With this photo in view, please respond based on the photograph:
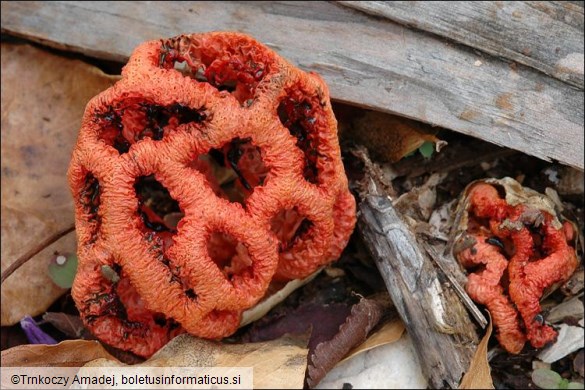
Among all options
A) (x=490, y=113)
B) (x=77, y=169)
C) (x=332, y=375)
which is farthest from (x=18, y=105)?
(x=490, y=113)

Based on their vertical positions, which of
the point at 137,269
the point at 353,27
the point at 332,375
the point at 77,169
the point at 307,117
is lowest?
the point at 332,375

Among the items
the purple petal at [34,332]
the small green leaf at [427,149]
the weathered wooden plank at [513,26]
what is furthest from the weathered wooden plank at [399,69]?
the purple petal at [34,332]

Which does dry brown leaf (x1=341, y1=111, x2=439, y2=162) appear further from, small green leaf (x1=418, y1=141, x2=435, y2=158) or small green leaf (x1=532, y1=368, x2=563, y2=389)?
small green leaf (x1=532, y1=368, x2=563, y2=389)

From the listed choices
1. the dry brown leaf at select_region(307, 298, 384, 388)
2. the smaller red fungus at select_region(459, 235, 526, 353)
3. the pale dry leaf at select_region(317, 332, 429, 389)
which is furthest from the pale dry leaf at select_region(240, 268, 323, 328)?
the smaller red fungus at select_region(459, 235, 526, 353)

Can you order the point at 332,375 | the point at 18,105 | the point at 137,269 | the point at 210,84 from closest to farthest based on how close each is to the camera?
the point at 137,269
the point at 210,84
the point at 332,375
the point at 18,105

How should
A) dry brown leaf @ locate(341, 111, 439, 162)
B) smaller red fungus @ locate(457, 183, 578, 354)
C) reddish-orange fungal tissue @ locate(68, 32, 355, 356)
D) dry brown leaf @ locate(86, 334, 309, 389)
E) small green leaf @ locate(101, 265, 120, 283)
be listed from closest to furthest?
reddish-orange fungal tissue @ locate(68, 32, 355, 356) → dry brown leaf @ locate(86, 334, 309, 389) → small green leaf @ locate(101, 265, 120, 283) → smaller red fungus @ locate(457, 183, 578, 354) → dry brown leaf @ locate(341, 111, 439, 162)

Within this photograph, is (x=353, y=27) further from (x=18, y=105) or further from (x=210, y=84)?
(x=18, y=105)
